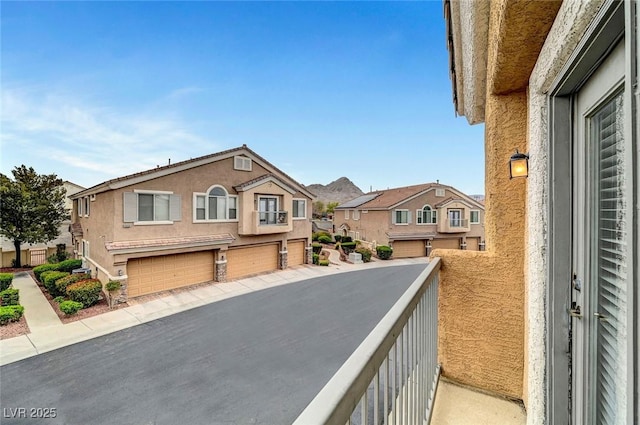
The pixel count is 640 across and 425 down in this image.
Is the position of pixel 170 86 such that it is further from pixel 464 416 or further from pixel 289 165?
pixel 289 165

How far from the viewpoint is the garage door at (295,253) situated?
16186mm

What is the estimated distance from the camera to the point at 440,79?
17469mm

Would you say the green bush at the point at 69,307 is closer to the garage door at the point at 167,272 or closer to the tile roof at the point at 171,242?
the garage door at the point at 167,272

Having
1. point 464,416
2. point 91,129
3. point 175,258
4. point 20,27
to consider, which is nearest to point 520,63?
point 464,416

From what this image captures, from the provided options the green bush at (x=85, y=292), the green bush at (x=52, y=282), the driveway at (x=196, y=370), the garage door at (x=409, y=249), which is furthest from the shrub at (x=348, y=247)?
the green bush at (x=52, y=282)

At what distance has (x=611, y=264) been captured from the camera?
3.61 ft

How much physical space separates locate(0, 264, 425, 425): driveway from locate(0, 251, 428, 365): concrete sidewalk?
50 centimetres

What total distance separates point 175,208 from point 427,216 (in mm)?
17817

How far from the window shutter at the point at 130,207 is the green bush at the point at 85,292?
2.49 m

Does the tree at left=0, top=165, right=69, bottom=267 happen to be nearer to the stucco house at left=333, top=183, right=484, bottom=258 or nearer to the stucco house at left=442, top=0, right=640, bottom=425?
the stucco house at left=333, top=183, right=484, bottom=258

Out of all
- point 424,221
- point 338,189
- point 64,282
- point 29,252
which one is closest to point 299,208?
point 424,221

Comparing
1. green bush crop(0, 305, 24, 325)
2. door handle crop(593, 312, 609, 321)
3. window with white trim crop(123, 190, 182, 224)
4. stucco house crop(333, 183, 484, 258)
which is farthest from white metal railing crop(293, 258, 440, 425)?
stucco house crop(333, 183, 484, 258)

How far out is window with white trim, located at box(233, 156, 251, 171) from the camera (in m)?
13.4

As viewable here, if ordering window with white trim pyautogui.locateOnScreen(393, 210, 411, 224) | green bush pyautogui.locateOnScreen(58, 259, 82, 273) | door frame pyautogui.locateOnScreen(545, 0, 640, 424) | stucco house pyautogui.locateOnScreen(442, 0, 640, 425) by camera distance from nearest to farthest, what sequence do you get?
stucco house pyautogui.locateOnScreen(442, 0, 640, 425) → door frame pyautogui.locateOnScreen(545, 0, 640, 424) → green bush pyautogui.locateOnScreen(58, 259, 82, 273) → window with white trim pyautogui.locateOnScreen(393, 210, 411, 224)
